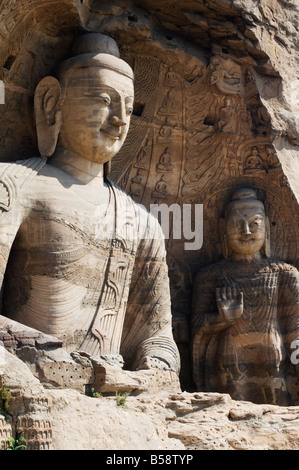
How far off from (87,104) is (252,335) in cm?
283

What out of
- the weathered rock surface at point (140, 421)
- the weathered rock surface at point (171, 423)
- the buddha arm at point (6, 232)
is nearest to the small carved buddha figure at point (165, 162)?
the buddha arm at point (6, 232)

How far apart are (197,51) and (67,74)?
1.57 metres

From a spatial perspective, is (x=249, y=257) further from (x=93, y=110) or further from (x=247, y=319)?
(x=93, y=110)

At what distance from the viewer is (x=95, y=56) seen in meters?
8.68

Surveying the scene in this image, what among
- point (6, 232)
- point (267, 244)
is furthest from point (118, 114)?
point (267, 244)

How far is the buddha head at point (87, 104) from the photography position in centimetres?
865

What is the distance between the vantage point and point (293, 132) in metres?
9.99

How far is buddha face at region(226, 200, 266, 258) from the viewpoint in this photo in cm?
982

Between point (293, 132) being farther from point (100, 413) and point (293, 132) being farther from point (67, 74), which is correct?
point (100, 413)

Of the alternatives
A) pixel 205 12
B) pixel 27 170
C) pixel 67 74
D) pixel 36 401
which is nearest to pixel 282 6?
pixel 205 12

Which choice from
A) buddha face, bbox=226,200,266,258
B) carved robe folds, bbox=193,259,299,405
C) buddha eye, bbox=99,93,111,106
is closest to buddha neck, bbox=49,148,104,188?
buddha eye, bbox=99,93,111,106

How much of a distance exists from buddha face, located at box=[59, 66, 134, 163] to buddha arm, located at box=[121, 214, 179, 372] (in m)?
0.97

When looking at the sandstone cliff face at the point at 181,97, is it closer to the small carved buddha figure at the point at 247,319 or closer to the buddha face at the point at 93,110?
the small carved buddha figure at the point at 247,319

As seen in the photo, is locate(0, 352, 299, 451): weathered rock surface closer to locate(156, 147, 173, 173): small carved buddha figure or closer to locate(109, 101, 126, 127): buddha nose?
locate(109, 101, 126, 127): buddha nose
